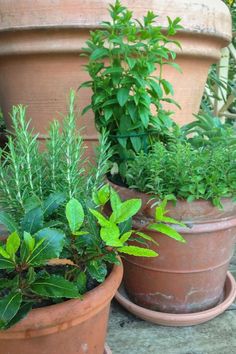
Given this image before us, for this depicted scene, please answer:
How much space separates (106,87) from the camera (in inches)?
48.3

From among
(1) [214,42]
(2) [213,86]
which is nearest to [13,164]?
(1) [214,42]

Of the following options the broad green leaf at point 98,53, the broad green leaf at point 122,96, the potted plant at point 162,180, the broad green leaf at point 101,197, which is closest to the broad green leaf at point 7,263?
the broad green leaf at point 101,197

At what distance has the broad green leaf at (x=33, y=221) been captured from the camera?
76 cm

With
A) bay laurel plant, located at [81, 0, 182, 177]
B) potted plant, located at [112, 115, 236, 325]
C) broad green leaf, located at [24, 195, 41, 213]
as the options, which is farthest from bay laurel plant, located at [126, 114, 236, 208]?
broad green leaf, located at [24, 195, 41, 213]

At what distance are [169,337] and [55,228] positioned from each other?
0.63 m

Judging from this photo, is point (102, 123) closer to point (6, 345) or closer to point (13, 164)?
point (13, 164)

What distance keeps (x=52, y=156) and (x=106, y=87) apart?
0.39 meters

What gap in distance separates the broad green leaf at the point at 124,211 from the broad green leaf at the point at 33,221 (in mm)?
145

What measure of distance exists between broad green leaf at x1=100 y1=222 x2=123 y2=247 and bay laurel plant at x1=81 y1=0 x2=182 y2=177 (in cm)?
54

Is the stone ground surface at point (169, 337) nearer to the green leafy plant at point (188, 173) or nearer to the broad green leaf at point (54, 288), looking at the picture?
the green leafy plant at point (188, 173)

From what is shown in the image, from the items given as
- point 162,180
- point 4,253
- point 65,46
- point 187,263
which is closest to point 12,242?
point 4,253

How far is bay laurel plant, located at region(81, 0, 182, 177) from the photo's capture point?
1170 millimetres

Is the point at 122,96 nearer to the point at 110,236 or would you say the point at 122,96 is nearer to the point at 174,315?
the point at 110,236

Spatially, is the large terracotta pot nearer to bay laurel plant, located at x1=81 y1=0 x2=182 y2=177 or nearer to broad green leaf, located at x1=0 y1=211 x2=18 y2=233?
bay laurel plant, located at x1=81 y1=0 x2=182 y2=177
